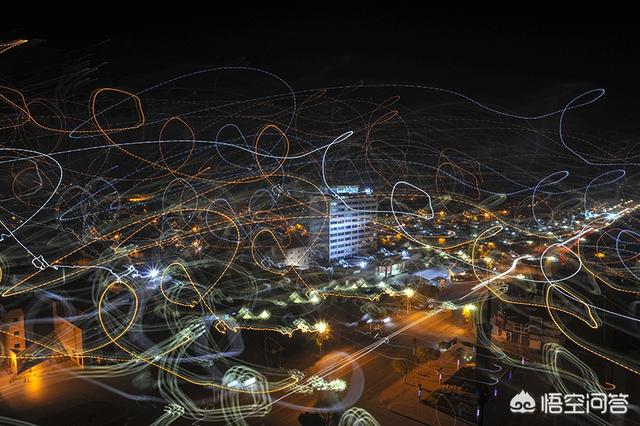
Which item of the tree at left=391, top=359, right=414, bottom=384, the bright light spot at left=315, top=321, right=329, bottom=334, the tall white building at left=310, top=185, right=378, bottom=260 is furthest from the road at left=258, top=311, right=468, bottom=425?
the tall white building at left=310, top=185, right=378, bottom=260

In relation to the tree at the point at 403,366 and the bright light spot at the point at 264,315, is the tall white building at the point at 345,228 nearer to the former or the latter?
the bright light spot at the point at 264,315

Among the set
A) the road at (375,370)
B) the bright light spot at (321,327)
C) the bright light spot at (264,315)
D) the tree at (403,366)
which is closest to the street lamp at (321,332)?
the bright light spot at (321,327)

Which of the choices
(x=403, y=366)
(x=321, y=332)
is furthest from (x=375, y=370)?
(x=321, y=332)

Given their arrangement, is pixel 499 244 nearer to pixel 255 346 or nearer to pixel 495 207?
pixel 495 207

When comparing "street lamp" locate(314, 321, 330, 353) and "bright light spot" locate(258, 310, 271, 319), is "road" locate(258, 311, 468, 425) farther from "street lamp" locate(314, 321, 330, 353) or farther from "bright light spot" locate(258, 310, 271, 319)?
"bright light spot" locate(258, 310, 271, 319)

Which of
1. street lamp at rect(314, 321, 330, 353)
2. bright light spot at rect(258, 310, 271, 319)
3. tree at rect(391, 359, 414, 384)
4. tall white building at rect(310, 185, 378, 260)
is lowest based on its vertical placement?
tall white building at rect(310, 185, 378, 260)

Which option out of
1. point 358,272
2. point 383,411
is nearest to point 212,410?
point 383,411
